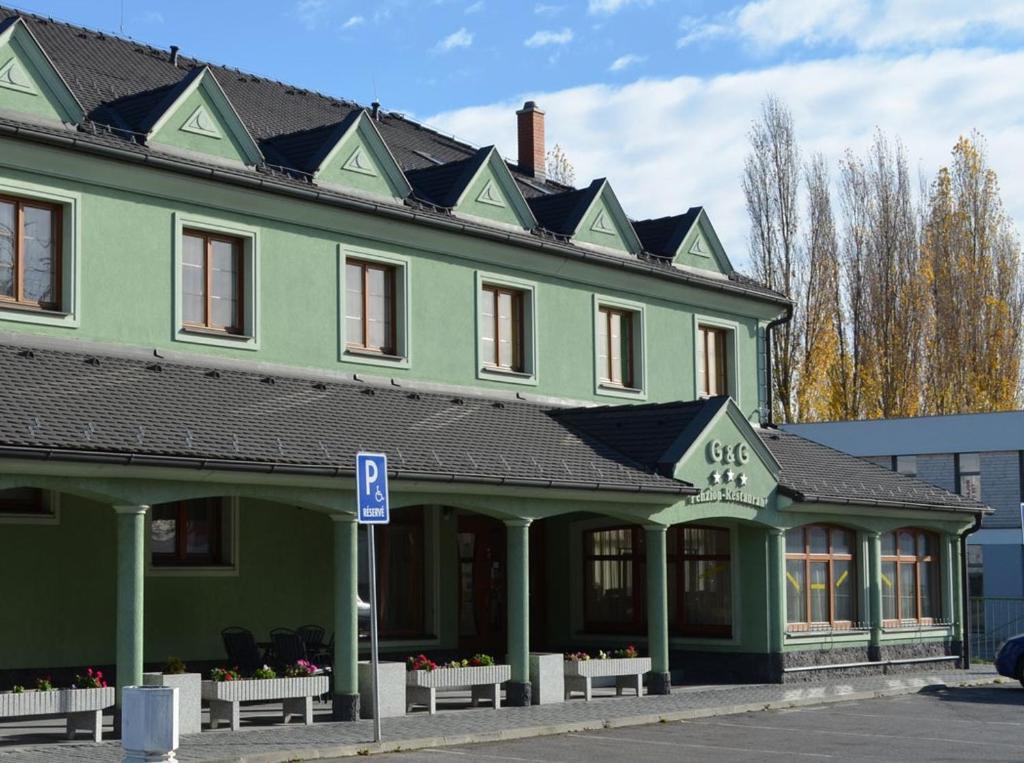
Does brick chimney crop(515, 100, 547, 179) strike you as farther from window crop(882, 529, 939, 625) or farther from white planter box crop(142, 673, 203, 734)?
white planter box crop(142, 673, 203, 734)

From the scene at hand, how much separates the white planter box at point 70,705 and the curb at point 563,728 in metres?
2.01

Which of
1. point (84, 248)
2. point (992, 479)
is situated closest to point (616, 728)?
Answer: point (84, 248)

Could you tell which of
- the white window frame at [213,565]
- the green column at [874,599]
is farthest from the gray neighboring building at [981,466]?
the white window frame at [213,565]

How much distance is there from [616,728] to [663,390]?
1023 centimetres

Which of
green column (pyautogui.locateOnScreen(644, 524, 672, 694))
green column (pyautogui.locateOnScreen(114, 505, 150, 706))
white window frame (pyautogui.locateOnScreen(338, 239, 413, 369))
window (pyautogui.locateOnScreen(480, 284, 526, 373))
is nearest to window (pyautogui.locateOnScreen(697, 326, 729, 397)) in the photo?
window (pyautogui.locateOnScreen(480, 284, 526, 373))

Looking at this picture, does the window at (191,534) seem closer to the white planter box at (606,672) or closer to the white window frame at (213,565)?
the white window frame at (213,565)

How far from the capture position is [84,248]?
19.2m

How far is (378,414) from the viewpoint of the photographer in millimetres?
20953

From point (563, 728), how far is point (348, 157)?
883 centimetres

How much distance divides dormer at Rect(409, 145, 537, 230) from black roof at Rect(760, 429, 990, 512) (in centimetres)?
594

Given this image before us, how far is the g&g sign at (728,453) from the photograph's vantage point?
76.5 feet

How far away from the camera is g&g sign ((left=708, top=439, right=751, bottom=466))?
23.3 m

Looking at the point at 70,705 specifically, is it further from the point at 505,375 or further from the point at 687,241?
the point at 687,241

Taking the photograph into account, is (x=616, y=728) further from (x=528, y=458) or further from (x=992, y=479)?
(x=992, y=479)
